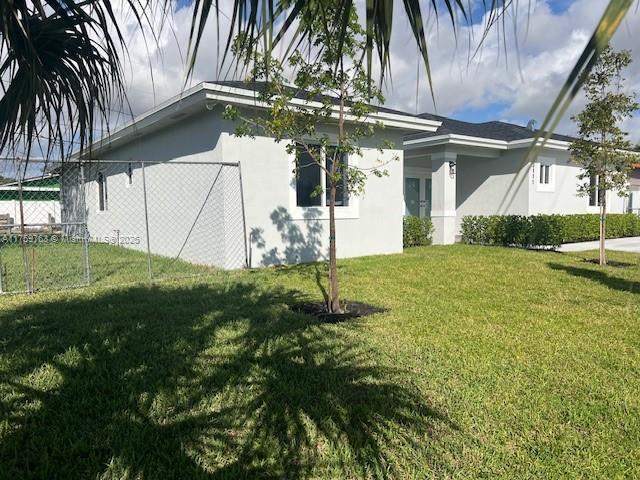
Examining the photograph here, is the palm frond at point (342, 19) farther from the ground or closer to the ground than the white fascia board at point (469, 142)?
closer to the ground

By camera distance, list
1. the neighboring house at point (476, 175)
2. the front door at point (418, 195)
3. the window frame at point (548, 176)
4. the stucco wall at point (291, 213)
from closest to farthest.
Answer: the stucco wall at point (291, 213) → the neighboring house at point (476, 175) → the window frame at point (548, 176) → the front door at point (418, 195)

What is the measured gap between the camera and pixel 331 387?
3547 mm

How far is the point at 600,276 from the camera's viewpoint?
861 centimetres

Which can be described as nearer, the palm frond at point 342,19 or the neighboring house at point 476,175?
the palm frond at point 342,19

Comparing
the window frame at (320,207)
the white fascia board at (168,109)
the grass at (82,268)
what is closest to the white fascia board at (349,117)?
the white fascia board at (168,109)

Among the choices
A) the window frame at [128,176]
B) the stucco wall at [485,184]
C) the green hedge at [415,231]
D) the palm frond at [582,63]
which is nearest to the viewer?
the palm frond at [582,63]

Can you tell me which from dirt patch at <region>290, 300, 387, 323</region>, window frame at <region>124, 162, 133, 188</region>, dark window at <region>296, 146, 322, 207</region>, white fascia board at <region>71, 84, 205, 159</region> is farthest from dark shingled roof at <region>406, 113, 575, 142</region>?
dirt patch at <region>290, 300, 387, 323</region>

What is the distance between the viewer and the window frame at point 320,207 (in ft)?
32.2

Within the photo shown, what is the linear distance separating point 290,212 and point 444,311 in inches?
187

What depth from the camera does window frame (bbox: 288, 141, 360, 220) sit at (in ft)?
32.2

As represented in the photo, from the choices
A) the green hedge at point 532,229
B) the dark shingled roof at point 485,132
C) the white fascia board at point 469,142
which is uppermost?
the dark shingled roof at point 485,132

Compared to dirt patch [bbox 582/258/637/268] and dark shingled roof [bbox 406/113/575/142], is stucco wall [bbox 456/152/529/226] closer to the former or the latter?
dark shingled roof [bbox 406/113/575/142]

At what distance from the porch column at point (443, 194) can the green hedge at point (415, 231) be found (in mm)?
366

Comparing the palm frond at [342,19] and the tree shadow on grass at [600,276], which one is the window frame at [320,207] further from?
the palm frond at [342,19]
